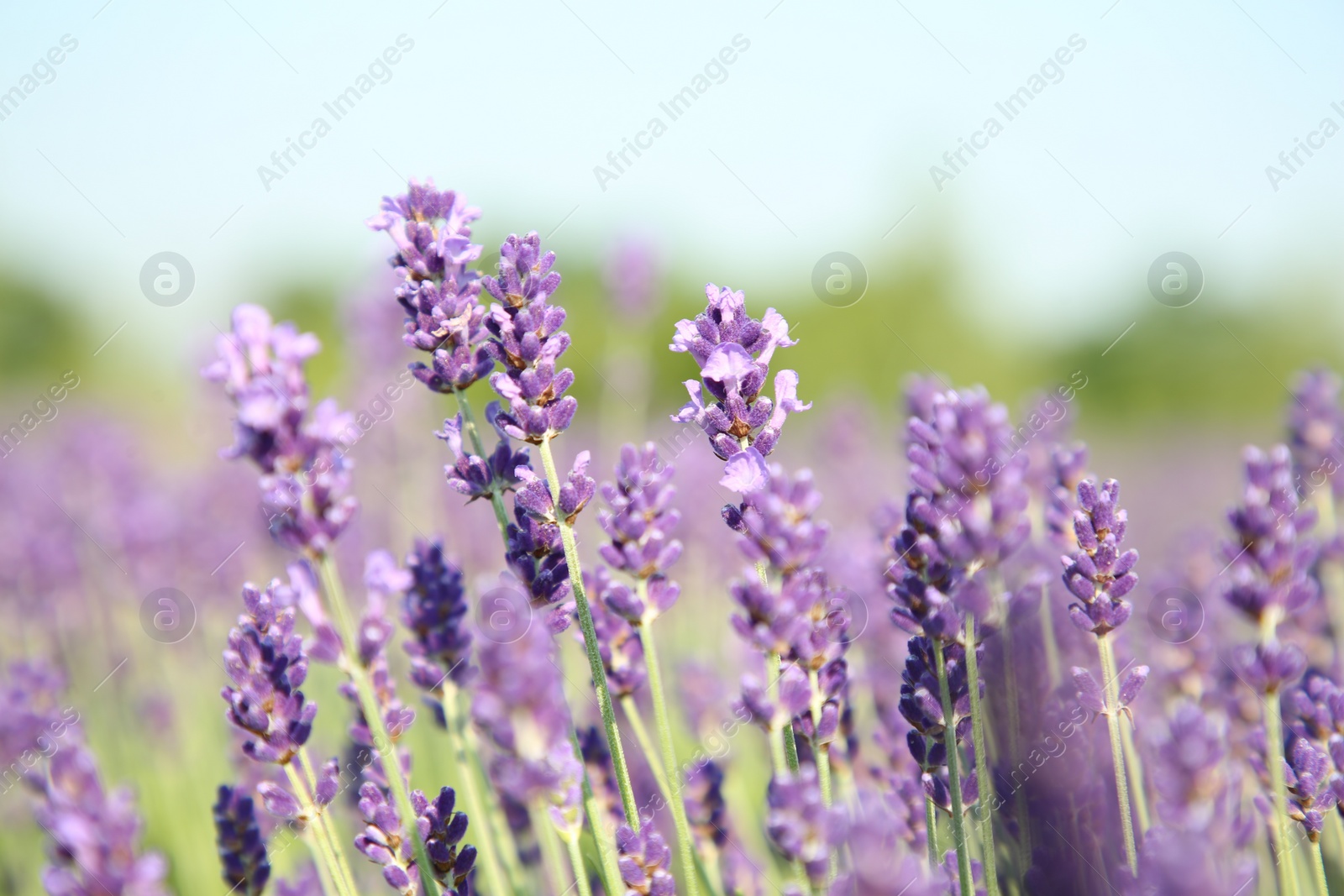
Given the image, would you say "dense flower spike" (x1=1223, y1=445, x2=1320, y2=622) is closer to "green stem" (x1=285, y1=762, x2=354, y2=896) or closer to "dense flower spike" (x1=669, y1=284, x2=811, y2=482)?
"dense flower spike" (x1=669, y1=284, x2=811, y2=482)

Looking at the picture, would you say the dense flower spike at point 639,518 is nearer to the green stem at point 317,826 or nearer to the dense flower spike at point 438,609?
the dense flower spike at point 438,609

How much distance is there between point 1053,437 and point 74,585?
4267 millimetres

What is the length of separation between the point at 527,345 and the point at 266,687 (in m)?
0.59

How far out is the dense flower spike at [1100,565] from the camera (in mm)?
1297

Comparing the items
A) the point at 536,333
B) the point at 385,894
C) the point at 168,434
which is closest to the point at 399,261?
the point at 536,333

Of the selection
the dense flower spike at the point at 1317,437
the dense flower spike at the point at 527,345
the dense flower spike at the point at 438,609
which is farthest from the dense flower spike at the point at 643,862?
the dense flower spike at the point at 1317,437

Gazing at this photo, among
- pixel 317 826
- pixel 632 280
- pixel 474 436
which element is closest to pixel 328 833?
pixel 317 826

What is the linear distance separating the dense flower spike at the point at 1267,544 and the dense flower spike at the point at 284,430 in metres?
1.24

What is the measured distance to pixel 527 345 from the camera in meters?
1.25

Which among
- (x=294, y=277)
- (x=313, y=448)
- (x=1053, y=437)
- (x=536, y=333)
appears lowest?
(x=313, y=448)

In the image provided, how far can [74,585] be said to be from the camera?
421 centimetres

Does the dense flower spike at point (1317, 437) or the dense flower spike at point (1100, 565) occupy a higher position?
the dense flower spike at point (1317, 437)

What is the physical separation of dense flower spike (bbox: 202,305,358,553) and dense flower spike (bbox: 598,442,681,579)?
0.37 meters

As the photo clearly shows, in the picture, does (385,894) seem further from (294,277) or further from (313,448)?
(294,277)
